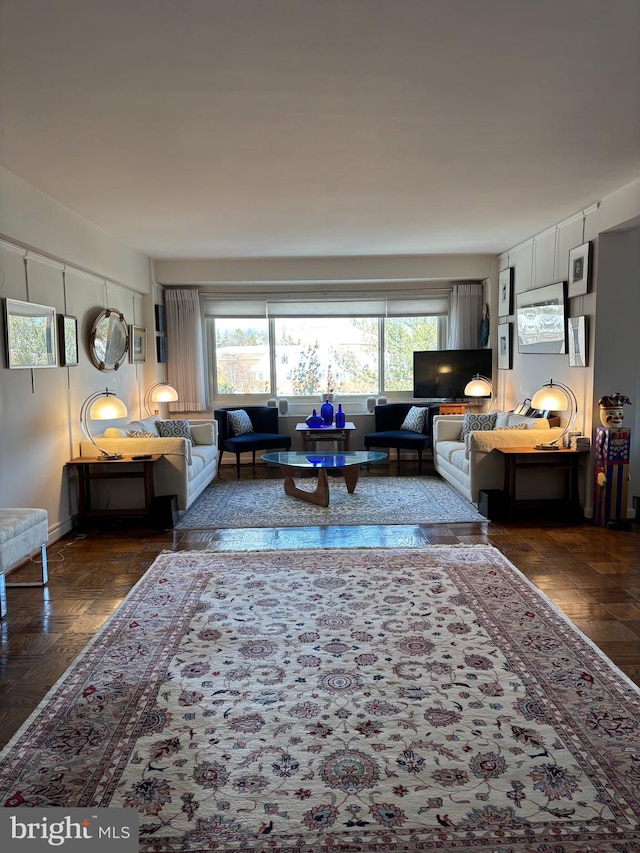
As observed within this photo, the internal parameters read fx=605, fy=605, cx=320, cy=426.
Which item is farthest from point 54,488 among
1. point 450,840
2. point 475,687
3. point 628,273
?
point 628,273

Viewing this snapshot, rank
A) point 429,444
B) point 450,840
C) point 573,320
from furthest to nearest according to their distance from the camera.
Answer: point 429,444
point 573,320
point 450,840

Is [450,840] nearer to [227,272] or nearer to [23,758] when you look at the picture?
[23,758]

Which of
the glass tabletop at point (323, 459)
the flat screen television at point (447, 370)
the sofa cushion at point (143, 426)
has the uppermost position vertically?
the flat screen television at point (447, 370)

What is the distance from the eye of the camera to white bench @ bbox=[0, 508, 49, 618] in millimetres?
3346

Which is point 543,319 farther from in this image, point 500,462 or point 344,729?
point 344,729

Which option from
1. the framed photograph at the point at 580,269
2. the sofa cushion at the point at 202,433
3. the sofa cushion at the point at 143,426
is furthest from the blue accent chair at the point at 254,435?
the framed photograph at the point at 580,269

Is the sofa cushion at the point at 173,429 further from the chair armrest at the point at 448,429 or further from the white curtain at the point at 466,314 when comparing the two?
the white curtain at the point at 466,314

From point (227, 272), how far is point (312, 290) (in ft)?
4.20

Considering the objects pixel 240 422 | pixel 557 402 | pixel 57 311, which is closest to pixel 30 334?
pixel 57 311

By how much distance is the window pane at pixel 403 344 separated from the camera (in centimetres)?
862

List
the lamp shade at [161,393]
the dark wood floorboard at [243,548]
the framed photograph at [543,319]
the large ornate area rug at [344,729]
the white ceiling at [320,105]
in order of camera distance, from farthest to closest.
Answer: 1. the lamp shade at [161,393]
2. the framed photograph at [543,319]
3. the dark wood floorboard at [243,548]
4. the white ceiling at [320,105]
5. the large ornate area rug at [344,729]

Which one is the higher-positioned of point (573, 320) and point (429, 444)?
point (573, 320)

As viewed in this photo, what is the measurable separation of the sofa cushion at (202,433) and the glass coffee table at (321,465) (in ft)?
3.64

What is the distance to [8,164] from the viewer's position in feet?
12.7
